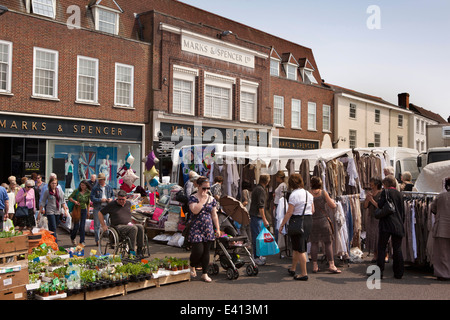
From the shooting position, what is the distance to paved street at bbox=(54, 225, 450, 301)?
664 centimetres

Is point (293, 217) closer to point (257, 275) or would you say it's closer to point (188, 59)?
point (257, 275)

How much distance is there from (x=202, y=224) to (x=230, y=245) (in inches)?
37.6

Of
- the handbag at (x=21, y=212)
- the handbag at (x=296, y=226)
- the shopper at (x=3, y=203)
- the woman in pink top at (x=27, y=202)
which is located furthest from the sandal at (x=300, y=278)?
the handbag at (x=21, y=212)

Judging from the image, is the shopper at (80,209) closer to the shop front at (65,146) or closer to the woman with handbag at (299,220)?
the woman with handbag at (299,220)

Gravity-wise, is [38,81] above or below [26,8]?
below

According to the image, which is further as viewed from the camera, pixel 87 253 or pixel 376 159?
pixel 376 159

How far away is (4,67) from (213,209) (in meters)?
13.5

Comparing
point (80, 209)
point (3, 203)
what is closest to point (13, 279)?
point (3, 203)

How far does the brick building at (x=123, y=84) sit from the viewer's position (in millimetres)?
17500

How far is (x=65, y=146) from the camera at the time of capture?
1892 cm

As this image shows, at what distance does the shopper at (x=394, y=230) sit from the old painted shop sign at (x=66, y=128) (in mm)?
14844

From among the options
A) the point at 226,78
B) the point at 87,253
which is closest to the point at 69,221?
the point at 87,253

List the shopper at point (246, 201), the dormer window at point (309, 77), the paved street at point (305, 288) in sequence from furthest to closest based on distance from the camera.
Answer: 1. the dormer window at point (309, 77)
2. the shopper at point (246, 201)
3. the paved street at point (305, 288)

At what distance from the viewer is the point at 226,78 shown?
998 inches
